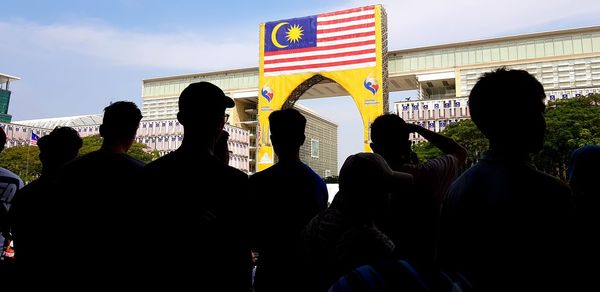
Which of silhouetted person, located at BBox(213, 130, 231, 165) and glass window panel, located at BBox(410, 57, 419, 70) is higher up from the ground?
glass window panel, located at BBox(410, 57, 419, 70)

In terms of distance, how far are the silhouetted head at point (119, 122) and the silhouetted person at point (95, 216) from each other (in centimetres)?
12

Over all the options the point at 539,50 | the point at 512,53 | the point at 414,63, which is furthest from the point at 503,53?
the point at 414,63

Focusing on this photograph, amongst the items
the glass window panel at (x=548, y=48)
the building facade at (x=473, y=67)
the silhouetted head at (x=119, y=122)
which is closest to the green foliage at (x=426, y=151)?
the building facade at (x=473, y=67)

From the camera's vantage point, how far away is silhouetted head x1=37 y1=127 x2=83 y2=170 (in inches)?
105

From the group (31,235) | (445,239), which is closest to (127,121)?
(31,235)

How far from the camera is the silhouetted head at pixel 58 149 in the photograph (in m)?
2.68

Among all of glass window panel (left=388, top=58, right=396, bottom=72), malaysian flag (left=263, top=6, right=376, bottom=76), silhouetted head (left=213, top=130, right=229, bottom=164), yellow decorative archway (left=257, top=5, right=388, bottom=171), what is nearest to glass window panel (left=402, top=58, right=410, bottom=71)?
glass window panel (left=388, top=58, right=396, bottom=72)

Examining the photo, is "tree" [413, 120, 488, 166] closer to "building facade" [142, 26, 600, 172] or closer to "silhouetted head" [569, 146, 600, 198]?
"building facade" [142, 26, 600, 172]

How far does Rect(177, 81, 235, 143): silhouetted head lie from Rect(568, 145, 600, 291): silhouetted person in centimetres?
145

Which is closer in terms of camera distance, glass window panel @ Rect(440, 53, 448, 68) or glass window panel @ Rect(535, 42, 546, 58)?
glass window panel @ Rect(535, 42, 546, 58)

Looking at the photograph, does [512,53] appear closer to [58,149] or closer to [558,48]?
[558,48]

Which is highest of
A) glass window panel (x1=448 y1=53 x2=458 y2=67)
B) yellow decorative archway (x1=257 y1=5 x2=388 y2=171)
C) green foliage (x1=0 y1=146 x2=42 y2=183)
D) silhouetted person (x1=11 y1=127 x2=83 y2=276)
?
glass window panel (x1=448 y1=53 x2=458 y2=67)

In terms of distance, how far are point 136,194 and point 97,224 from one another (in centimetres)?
44

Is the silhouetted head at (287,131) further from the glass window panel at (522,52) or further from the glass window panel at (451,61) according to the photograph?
the glass window panel at (522,52)
